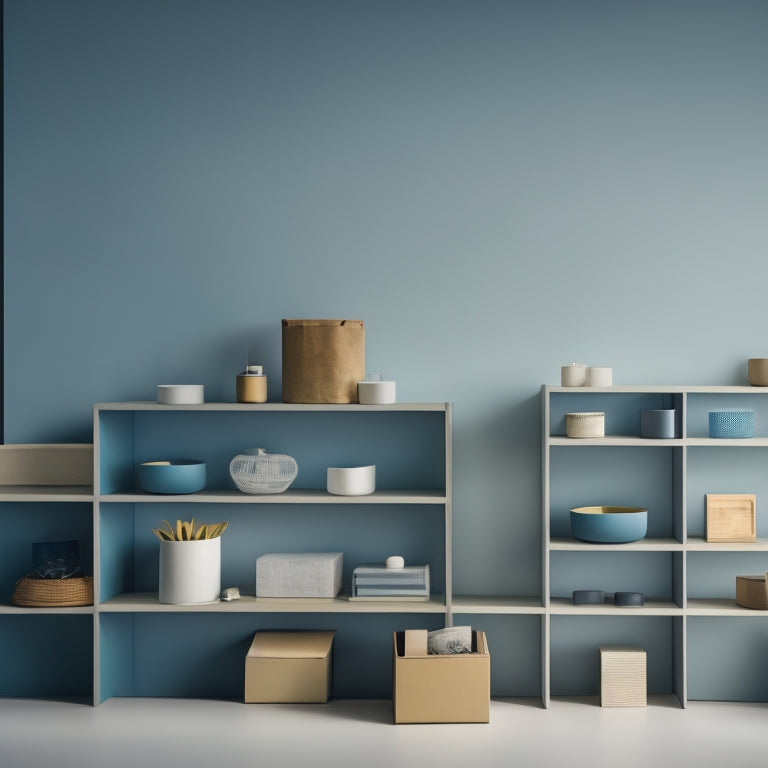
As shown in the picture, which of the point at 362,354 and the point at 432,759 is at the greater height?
the point at 362,354

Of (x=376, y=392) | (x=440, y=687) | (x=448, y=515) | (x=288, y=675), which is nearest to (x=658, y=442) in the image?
(x=448, y=515)

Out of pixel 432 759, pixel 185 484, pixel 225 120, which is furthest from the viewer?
pixel 225 120

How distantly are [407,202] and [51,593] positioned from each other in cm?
196

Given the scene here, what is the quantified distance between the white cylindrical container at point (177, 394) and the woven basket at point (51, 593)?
2.41 ft

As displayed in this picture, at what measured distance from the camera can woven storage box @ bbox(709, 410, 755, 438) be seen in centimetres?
328

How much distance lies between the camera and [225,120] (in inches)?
139

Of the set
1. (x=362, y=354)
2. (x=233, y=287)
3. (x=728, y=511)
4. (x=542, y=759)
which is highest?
(x=233, y=287)

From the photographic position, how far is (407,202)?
3510 mm

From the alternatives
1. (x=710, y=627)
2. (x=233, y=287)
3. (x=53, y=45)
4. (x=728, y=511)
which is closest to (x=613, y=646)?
(x=710, y=627)

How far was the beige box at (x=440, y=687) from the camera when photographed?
305cm

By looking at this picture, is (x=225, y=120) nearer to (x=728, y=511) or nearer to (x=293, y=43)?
(x=293, y=43)

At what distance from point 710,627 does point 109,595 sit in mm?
2263

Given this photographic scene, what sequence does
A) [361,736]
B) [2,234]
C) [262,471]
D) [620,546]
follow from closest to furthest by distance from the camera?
[361,736]
[620,546]
[262,471]
[2,234]

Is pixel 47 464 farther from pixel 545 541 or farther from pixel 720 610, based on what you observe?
pixel 720 610
